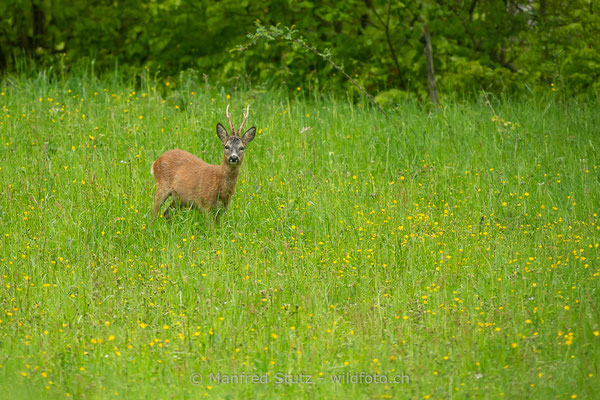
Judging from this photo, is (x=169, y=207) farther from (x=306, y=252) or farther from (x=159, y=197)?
(x=306, y=252)

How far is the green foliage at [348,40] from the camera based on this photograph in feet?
34.6

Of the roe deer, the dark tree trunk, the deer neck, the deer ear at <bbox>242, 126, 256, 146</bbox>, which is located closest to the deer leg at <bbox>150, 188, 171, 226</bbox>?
the roe deer

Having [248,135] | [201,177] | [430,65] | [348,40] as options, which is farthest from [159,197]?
[348,40]

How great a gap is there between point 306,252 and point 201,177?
62.8 inches

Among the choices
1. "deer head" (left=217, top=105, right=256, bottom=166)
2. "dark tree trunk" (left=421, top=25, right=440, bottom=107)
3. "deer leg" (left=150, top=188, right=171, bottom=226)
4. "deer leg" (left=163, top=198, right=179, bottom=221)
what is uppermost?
"dark tree trunk" (left=421, top=25, right=440, bottom=107)

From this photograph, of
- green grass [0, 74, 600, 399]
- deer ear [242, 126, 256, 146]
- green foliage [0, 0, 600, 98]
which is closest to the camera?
green grass [0, 74, 600, 399]

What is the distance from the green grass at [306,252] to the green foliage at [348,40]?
92 centimetres

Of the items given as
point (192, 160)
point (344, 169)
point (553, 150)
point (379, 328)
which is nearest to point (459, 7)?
point (553, 150)

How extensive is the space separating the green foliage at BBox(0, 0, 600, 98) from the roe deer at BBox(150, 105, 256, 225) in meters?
3.60

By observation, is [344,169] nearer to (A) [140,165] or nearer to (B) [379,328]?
(A) [140,165]

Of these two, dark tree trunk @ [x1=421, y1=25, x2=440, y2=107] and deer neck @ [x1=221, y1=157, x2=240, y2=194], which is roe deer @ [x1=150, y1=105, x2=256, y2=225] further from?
dark tree trunk @ [x1=421, y1=25, x2=440, y2=107]

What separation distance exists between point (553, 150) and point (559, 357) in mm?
4457

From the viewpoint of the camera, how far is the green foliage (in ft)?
34.6

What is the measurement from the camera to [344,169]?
326 inches
